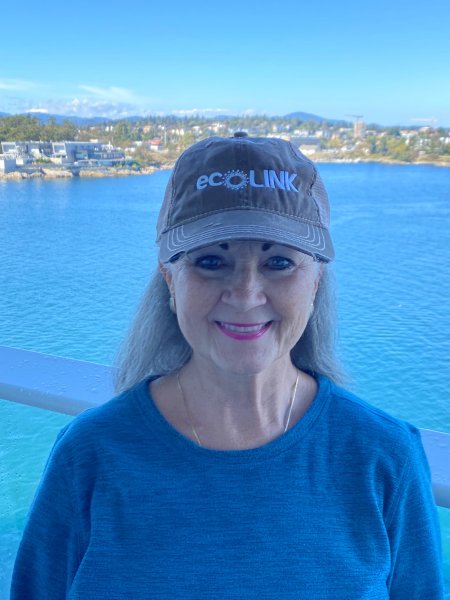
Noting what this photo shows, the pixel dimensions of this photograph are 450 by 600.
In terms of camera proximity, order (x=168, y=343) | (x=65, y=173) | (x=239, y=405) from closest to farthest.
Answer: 1. (x=239, y=405)
2. (x=168, y=343)
3. (x=65, y=173)

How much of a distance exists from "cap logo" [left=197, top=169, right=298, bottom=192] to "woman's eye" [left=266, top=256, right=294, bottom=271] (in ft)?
0.31

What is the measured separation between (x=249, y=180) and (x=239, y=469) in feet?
1.28

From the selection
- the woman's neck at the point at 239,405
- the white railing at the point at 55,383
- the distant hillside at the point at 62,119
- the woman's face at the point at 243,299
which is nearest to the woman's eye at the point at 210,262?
the woman's face at the point at 243,299

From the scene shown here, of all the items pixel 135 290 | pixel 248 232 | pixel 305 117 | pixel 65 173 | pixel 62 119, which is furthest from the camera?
pixel 62 119

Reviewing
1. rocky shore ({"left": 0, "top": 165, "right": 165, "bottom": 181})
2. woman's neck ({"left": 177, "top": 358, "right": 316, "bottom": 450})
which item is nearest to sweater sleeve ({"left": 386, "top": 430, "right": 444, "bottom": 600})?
woman's neck ({"left": 177, "top": 358, "right": 316, "bottom": 450})

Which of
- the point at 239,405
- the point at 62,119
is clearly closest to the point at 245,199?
the point at 239,405

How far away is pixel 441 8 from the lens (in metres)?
23.3

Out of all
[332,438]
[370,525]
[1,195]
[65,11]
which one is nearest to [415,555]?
[370,525]

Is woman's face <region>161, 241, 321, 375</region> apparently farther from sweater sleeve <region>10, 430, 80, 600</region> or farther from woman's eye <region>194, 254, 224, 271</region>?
sweater sleeve <region>10, 430, 80, 600</region>

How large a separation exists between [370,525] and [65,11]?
116ft

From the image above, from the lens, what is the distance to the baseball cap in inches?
28.1

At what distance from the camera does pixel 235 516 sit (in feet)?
2.36

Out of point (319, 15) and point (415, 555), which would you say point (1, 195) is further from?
point (415, 555)

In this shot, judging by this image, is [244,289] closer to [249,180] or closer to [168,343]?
[249,180]
